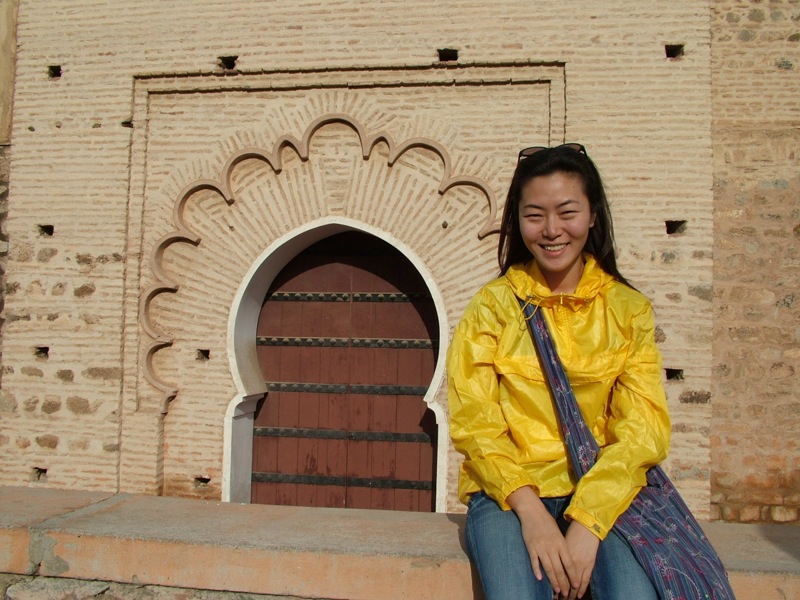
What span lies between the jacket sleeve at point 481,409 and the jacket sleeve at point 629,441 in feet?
0.70

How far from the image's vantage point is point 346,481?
5266 mm

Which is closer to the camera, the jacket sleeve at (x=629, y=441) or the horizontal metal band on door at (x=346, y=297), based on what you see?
the jacket sleeve at (x=629, y=441)

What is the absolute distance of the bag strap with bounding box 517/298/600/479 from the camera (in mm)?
2215

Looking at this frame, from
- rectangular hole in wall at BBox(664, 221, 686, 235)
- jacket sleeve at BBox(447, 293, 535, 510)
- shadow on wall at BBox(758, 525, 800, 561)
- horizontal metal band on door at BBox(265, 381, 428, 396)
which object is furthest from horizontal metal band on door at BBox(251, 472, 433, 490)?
jacket sleeve at BBox(447, 293, 535, 510)

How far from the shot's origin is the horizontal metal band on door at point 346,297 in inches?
208

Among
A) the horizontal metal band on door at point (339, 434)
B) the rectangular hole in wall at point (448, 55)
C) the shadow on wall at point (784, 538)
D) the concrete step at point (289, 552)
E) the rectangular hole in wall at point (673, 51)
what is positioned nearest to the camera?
the concrete step at point (289, 552)

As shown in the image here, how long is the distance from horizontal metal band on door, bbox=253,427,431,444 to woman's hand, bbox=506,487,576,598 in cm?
309

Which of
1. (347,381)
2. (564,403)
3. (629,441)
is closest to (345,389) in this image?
(347,381)

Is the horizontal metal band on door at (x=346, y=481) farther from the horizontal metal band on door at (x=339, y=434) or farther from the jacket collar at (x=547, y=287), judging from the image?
the jacket collar at (x=547, y=287)

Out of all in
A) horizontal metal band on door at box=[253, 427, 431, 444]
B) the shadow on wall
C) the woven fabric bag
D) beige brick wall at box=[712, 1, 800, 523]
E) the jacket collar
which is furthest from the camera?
horizontal metal band on door at box=[253, 427, 431, 444]

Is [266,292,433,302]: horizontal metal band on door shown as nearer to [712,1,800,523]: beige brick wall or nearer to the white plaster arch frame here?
the white plaster arch frame

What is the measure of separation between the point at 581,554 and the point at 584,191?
1.20 meters

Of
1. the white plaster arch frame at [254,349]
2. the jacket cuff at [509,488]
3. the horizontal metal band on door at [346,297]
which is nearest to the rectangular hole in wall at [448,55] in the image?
the white plaster arch frame at [254,349]

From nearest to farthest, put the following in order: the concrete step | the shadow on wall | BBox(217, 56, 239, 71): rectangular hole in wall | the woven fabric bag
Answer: the woven fabric bag → the concrete step → the shadow on wall → BBox(217, 56, 239, 71): rectangular hole in wall
